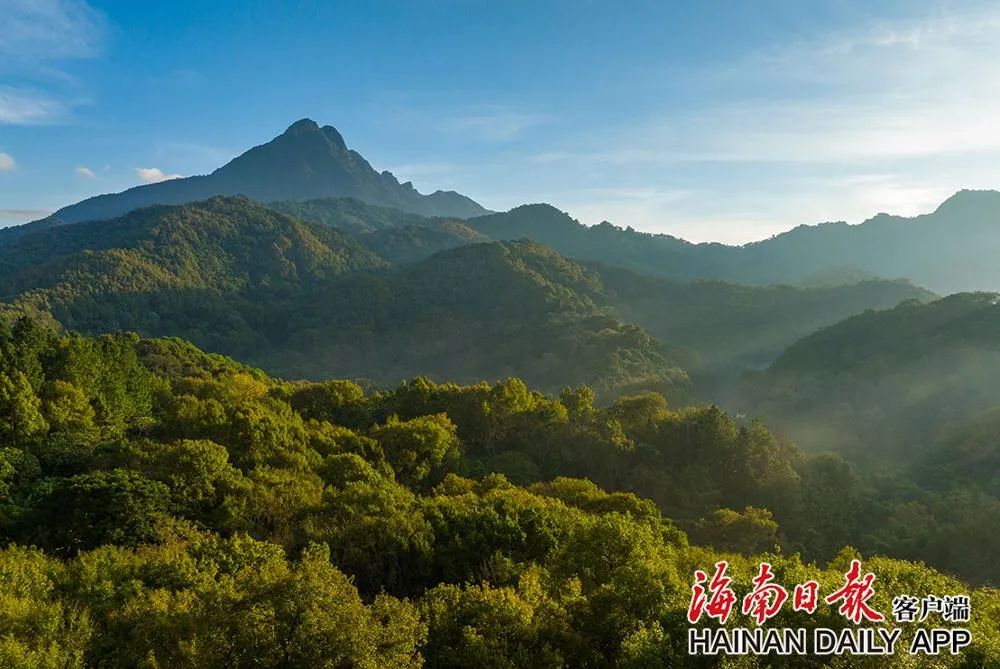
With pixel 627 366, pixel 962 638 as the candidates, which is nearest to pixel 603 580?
pixel 962 638

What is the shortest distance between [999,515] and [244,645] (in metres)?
57.3

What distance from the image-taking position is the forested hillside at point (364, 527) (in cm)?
1535

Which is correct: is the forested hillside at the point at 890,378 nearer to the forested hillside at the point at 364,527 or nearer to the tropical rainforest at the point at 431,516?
the tropical rainforest at the point at 431,516

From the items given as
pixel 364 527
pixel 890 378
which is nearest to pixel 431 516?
pixel 364 527

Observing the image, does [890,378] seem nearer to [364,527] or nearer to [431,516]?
[431,516]

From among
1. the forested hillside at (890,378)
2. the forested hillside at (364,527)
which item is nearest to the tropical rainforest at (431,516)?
the forested hillside at (364,527)

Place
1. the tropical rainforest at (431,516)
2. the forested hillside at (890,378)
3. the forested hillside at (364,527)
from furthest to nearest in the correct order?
the forested hillside at (890,378) < the tropical rainforest at (431,516) < the forested hillside at (364,527)

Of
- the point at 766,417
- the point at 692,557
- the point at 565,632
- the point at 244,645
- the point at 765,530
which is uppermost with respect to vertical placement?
the point at 244,645

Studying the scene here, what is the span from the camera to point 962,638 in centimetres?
1267

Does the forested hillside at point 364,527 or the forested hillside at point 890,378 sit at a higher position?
the forested hillside at point 364,527

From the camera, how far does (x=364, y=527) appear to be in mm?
27734

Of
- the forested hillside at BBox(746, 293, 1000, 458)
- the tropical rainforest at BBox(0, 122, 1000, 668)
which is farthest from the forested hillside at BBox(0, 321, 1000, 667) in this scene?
the forested hillside at BBox(746, 293, 1000, 458)

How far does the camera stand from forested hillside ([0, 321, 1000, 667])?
15352mm

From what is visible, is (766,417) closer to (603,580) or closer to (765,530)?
(765,530)
